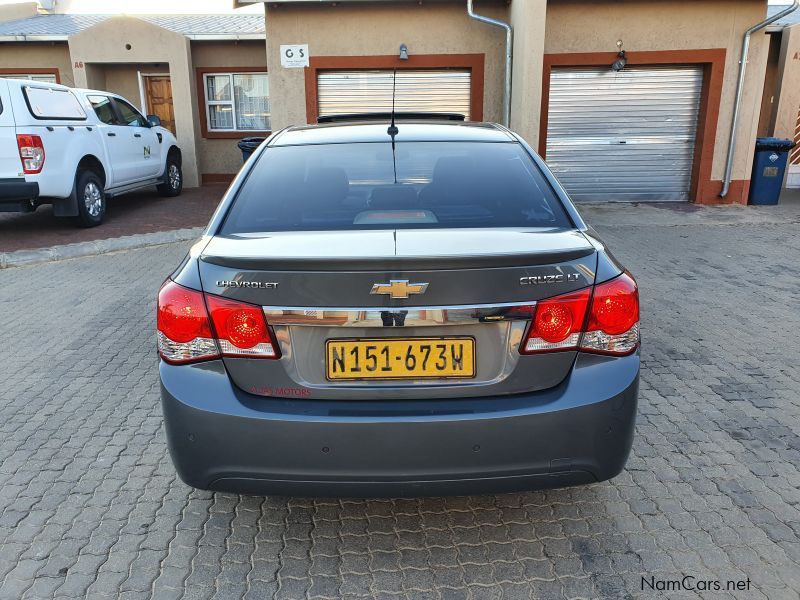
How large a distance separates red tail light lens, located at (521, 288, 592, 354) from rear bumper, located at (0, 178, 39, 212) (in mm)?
8042

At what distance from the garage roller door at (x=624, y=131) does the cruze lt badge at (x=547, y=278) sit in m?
9.49

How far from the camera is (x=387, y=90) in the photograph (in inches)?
440

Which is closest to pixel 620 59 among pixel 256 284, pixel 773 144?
pixel 773 144

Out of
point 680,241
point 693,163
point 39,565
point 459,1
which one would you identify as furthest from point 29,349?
point 693,163

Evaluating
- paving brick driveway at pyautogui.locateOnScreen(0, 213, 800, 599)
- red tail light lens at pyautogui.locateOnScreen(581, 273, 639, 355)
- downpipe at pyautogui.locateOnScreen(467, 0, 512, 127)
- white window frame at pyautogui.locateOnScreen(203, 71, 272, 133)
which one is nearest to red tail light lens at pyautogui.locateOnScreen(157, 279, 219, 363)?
paving brick driveway at pyautogui.locateOnScreen(0, 213, 800, 599)

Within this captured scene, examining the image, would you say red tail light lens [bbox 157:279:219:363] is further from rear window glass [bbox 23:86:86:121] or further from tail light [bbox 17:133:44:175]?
rear window glass [bbox 23:86:86:121]

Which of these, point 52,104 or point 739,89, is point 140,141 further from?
point 739,89

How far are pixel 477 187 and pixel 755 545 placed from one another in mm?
1878

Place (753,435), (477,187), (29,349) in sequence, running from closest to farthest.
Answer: (477,187)
(753,435)
(29,349)

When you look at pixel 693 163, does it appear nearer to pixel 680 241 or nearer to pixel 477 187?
pixel 680 241

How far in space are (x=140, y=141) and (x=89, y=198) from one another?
212cm

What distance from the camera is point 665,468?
122 inches

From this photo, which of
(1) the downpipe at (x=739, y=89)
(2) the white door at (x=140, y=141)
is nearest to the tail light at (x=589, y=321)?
(1) the downpipe at (x=739, y=89)

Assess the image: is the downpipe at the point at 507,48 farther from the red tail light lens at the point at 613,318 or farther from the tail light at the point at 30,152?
the red tail light lens at the point at 613,318
